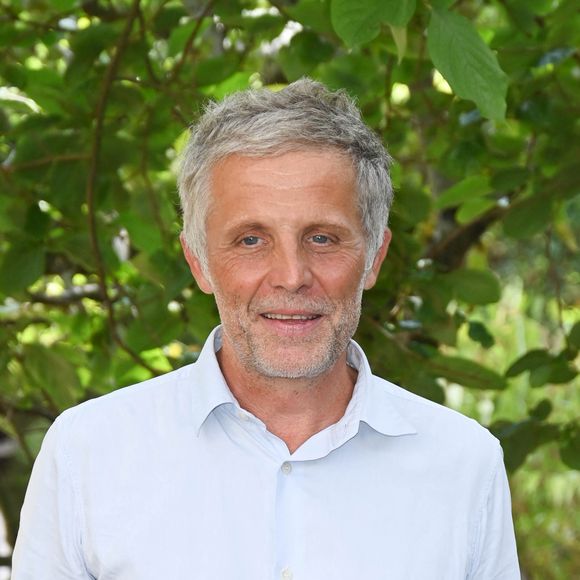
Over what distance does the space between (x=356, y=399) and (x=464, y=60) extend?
0.46 m

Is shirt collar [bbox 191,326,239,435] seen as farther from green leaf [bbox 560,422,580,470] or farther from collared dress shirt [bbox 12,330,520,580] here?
green leaf [bbox 560,422,580,470]

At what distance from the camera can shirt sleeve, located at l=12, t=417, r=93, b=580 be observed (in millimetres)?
1410

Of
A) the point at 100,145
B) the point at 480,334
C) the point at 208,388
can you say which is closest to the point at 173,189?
the point at 100,145

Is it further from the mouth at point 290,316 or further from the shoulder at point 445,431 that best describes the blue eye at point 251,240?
the shoulder at point 445,431

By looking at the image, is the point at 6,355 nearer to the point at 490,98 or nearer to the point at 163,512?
the point at 163,512

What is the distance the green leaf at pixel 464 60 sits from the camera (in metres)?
1.41

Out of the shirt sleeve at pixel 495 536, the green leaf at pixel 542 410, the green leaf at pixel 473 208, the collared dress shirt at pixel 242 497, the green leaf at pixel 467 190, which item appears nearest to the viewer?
the collared dress shirt at pixel 242 497

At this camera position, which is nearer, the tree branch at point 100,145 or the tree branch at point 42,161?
the tree branch at point 100,145

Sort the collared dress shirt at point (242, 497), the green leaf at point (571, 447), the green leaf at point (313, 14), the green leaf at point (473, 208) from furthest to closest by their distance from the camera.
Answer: the green leaf at point (473, 208)
the green leaf at point (571, 447)
the green leaf at point (313, 14)
the collared dress shirt at point (242, 497)

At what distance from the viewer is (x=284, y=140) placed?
1421 millimetres

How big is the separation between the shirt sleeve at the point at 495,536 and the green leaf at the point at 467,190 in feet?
3.25

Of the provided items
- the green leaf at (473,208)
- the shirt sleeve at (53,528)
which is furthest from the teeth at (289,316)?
the green leaf at (473,208)

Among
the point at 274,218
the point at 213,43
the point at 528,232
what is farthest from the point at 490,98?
the point at 213,43

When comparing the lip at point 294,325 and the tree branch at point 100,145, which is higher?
the tree branch at point 100,145
